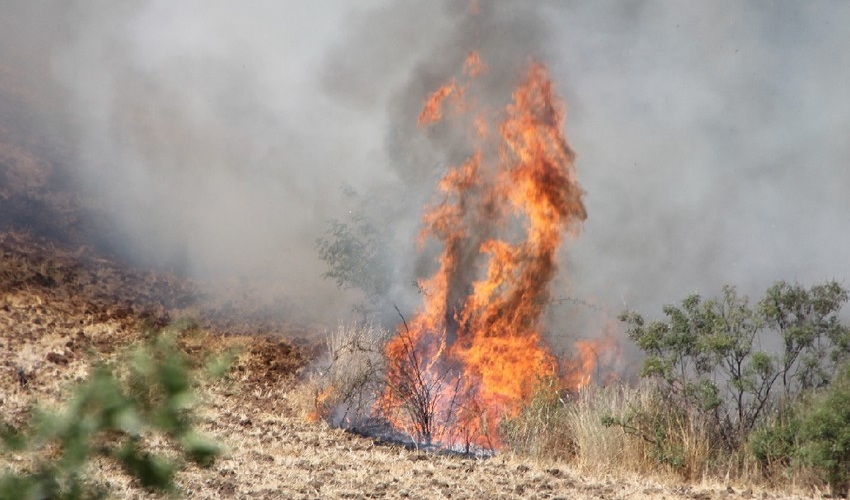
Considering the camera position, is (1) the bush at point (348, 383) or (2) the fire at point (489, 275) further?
(1) the bush at point (348, 383)

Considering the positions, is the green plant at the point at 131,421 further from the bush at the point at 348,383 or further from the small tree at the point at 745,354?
the bush at the point at 348,383

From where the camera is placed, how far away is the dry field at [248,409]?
7031 millimetres

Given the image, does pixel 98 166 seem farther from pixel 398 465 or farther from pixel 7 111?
pixel 398 465

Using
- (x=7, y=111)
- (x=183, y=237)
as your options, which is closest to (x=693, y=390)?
(x=183, y=237)

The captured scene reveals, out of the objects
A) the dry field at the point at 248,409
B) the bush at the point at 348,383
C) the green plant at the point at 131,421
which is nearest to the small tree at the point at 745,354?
the dry field at the point at 248,409

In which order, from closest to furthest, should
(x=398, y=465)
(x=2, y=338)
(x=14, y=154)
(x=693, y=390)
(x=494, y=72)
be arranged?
(x=398, y=465) < (x=693, y=390) < (x=2, y=338) < (x=494, y=72) < (x=14, y=154)

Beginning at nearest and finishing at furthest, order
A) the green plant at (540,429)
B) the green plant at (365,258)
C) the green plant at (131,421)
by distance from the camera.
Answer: the green plant at (131,421) < the green plant at (540,429) < the green plant at (365,258)

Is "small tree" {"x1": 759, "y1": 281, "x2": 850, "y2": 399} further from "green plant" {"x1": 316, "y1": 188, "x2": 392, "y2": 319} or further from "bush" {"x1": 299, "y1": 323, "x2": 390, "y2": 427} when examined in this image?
"green plant" {"x1": 316, "y1": 188, "x2": 392, "y2": 319}

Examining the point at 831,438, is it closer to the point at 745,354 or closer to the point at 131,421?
the point at 745,354

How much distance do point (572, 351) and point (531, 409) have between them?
241 cm

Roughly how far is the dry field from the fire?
113 cm

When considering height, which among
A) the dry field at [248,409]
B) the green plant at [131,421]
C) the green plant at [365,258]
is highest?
the green plant at [365,258]

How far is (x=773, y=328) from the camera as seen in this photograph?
9.09 m

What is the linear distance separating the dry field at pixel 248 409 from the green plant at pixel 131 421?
0.04m
